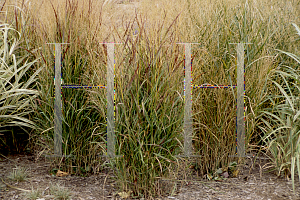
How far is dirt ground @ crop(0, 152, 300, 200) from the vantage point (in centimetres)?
256

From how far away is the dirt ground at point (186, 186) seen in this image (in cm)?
256

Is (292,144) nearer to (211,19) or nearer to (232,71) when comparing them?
(232,71)

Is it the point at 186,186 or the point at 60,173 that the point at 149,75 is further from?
the point at 60,173

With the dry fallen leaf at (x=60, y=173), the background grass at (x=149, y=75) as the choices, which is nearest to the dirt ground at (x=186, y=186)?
the dry fallen leaf at (x=60, y=173)

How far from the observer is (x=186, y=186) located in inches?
107

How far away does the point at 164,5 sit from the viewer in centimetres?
321

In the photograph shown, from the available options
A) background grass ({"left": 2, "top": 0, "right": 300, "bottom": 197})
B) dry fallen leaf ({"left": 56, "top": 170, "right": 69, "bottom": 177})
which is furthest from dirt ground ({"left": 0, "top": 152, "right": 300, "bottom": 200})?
background grass ({"left": 2, "top": 0, "right": 300, "bottom": 197})

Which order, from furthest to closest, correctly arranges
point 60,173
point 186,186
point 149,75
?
1. point 60,173
2. point 186,186
3. point 149,75

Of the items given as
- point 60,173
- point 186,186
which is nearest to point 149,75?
point 186,186

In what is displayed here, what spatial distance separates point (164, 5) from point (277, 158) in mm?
1781

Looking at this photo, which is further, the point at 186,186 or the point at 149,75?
the point at 186,186

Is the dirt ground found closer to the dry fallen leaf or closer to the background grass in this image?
the dry fallen leaf

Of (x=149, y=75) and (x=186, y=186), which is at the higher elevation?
(x=149, y=75)

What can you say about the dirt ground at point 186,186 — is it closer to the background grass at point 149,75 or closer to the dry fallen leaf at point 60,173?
the dry fallen leaf at point 60,173
